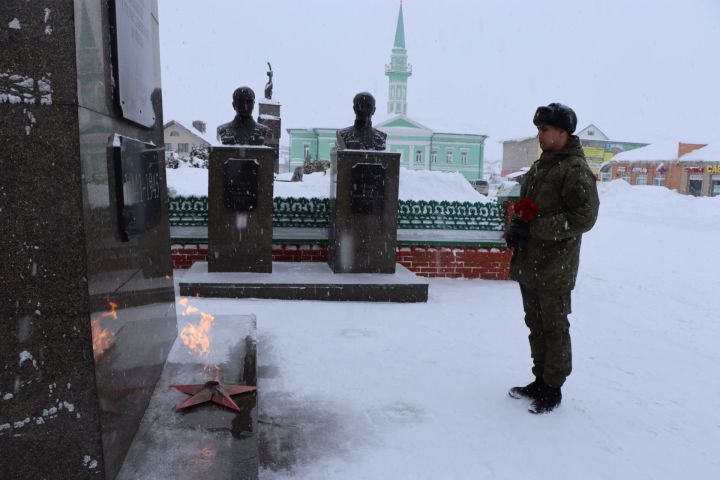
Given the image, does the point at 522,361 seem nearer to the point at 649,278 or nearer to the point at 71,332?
the point at 71,332

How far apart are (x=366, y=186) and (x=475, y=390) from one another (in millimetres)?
3463

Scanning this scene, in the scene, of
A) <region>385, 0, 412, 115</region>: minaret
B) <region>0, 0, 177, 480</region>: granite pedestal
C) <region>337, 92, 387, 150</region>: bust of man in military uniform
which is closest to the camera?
<region>0, 0, 177, 480</region>: granite pedestal

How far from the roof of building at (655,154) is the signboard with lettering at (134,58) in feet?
148

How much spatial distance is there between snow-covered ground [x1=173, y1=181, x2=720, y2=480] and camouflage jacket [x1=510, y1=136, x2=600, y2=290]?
973 millimetres

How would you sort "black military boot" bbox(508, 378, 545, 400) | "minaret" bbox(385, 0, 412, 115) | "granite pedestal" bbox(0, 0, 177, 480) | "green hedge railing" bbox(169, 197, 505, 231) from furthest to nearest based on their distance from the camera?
"minaret" bbox(385, 0, 412, 115)
"green hedge railing" bbox(169, 197, 505, 231)
"black military boot" bbox(508, 378, 545, 400)
"granite pedestal" bbox(0, 0, 177, 480)

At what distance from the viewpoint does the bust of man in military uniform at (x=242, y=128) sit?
22.1ft

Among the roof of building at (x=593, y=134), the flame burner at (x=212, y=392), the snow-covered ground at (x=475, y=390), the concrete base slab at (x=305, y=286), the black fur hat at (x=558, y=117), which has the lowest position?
the snow-covered ground at (x=475, y=390)

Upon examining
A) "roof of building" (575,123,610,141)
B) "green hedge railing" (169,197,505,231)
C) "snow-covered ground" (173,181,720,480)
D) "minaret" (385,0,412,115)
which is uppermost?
"minaret" (385,0,412,115)

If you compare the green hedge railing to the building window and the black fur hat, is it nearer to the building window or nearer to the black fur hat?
the black fur hat

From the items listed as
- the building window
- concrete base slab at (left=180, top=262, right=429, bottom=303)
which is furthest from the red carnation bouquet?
the building window

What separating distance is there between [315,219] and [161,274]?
178 inches

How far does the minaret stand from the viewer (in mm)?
81562

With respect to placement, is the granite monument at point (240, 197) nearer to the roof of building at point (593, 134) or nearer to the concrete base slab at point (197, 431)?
the concrete base slab at point (197, 431)

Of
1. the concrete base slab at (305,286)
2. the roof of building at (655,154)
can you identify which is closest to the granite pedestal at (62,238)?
the concrete base slab at (305,286)
